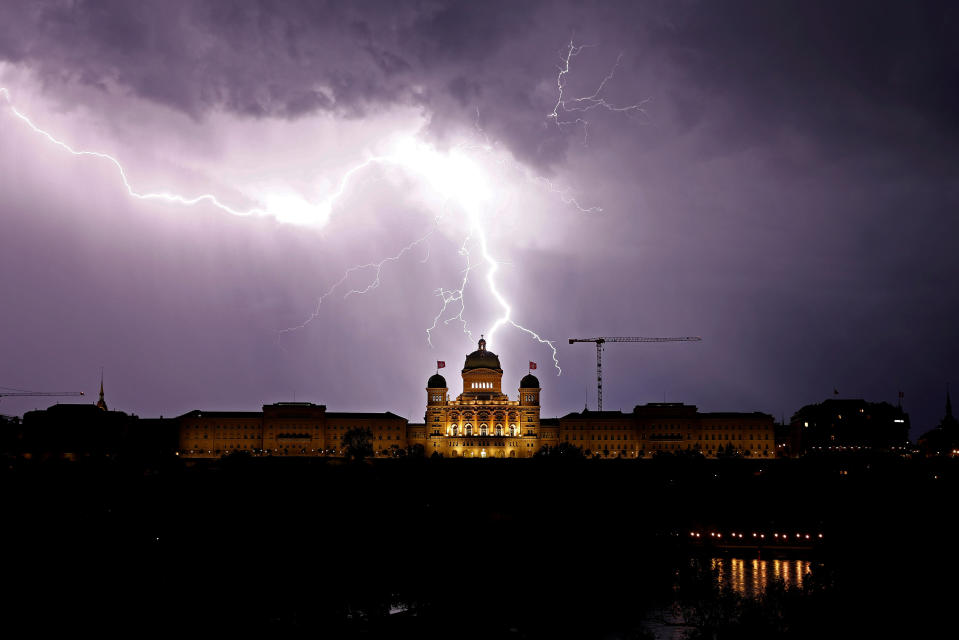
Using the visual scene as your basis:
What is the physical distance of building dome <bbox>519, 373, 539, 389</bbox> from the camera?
170 metres

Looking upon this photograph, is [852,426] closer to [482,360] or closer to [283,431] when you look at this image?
[482,360]

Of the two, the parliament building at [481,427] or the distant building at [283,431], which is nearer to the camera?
the parliament building at [481,427]

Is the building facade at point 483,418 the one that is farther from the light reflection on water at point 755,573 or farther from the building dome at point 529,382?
the light reflection on water at point 755,573

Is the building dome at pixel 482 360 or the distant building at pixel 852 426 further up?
the building dome at pixel 482 360

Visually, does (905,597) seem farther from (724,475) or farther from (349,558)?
(724,475)

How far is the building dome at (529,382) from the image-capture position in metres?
170

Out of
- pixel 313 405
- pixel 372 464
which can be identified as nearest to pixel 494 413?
pixel 313 405

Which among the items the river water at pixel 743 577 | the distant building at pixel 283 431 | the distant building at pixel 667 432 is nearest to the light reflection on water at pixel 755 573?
the river water at pixel 743 577

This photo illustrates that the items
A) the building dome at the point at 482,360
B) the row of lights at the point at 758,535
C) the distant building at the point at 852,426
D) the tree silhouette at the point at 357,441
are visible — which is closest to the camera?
the row of lights at the point at 758,535

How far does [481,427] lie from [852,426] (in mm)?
75658

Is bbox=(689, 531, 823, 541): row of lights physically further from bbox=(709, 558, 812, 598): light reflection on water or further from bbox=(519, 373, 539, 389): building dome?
bbox=(519, 373, 539, 389): building dome

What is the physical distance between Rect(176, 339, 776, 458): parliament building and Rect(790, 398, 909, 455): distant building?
60.4 feet

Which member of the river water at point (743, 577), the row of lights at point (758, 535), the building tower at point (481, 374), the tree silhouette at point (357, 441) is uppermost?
the building tower at point (481, 374)

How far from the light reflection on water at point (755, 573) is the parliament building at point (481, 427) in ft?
309
